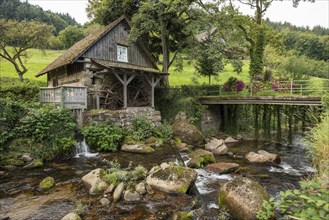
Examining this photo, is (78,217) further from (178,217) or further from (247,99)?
(247,99)

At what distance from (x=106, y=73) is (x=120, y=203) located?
1246 cm

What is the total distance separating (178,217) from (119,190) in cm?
211

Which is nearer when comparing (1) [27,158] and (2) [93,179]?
(2) [93,179]

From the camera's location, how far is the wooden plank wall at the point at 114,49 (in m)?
17.0

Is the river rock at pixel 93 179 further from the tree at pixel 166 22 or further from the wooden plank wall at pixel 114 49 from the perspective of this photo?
the tree at pixel 166 22

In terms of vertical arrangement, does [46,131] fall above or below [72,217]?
above

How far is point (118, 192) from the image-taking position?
7.01 m

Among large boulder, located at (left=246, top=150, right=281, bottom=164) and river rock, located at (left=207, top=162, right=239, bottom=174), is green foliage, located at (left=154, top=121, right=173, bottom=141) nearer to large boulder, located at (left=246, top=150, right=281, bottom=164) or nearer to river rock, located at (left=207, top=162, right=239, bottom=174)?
river rock, located at (left=207, top=162, right=239, bottom=174)

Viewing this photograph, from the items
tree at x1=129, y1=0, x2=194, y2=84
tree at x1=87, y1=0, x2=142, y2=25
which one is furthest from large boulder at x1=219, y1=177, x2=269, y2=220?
tree at x1=87, y1=0, x2=142, y2=25

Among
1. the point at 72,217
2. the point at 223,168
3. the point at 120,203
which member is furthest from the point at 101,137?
the point at 72,217

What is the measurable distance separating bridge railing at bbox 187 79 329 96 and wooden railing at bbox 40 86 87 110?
353 inches

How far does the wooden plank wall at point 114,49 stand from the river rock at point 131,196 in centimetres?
1203

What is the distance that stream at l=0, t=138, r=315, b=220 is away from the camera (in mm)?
6238

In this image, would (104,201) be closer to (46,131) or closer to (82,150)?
(46,131)
